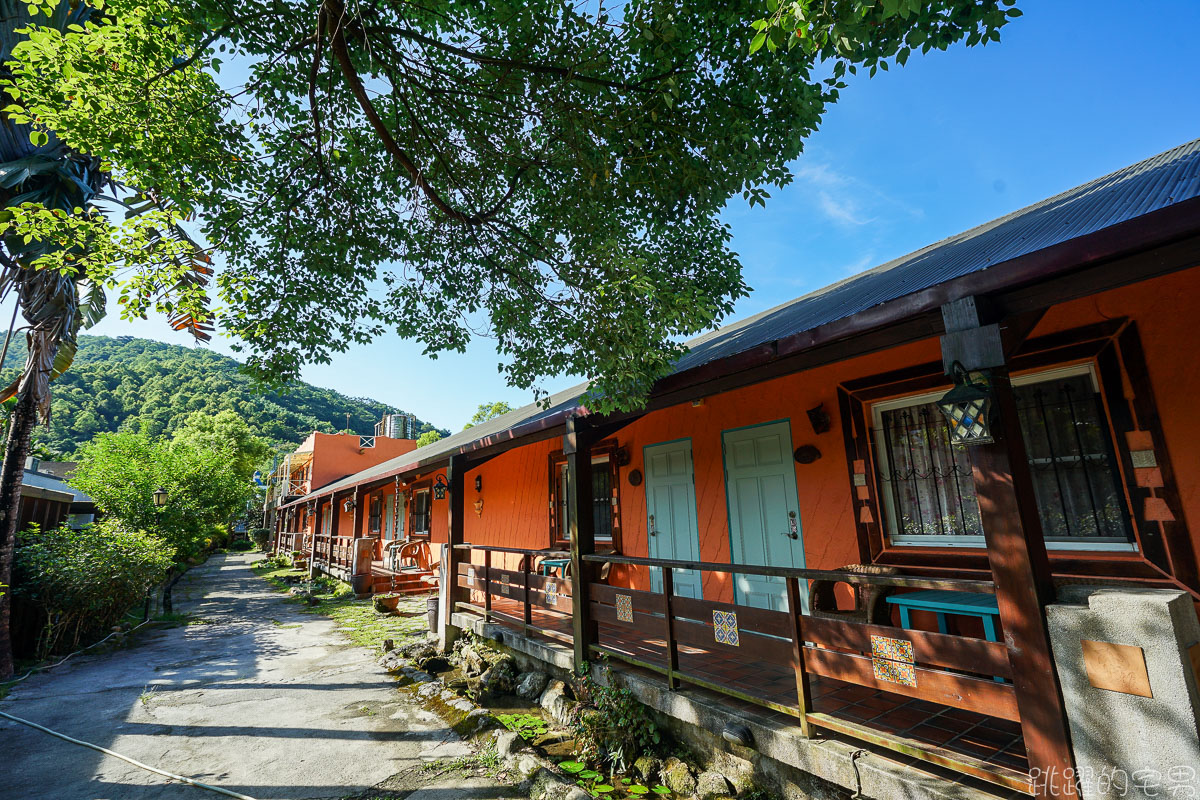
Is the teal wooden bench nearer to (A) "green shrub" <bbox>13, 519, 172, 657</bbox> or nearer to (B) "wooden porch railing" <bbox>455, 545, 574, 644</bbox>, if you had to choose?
(B) "wooden porch railing" <bbox>455, 545, 574, 644</bbox>

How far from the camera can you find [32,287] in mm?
6965

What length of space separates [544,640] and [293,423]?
5328cm

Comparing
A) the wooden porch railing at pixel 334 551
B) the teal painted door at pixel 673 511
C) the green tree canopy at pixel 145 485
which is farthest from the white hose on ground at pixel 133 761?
the wooden porch railing at pixel 334 551

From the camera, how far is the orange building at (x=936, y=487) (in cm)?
238

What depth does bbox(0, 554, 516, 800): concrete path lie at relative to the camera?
376 centimetres

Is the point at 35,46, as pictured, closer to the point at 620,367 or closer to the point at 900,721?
the point at 620,367

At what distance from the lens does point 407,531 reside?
15.0 metres

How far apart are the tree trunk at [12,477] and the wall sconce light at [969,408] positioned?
981 cm

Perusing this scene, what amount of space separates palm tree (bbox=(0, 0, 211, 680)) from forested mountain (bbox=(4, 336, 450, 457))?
76.6 feet

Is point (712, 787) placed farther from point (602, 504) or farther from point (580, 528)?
point (602, 504)

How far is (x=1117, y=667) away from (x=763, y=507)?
3.53 metres

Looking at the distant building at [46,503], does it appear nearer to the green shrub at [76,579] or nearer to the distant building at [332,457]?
the green shrub at [76,579]

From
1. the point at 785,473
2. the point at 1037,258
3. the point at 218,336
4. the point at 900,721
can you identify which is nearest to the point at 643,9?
the point at 1037,258

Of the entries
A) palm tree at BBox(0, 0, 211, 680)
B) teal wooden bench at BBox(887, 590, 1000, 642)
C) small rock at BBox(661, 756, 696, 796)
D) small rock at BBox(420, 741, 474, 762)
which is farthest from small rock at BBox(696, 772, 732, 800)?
palm tree at BBox(0, 0, 211, 680)
